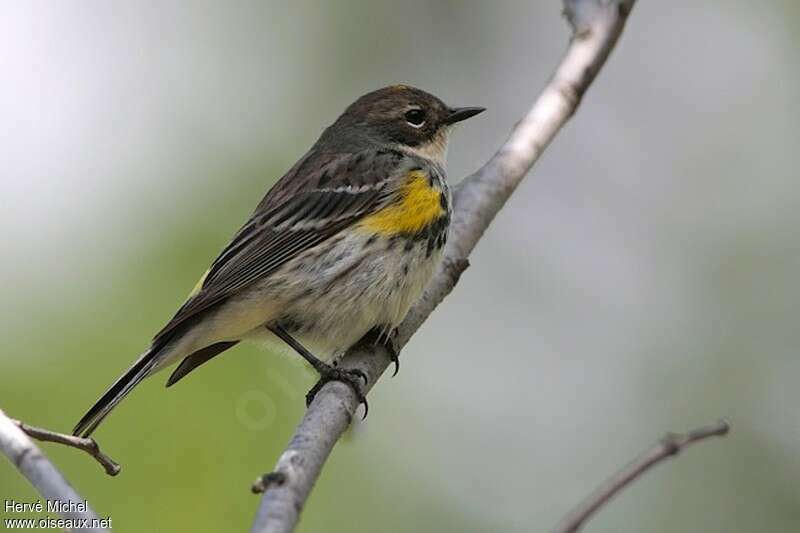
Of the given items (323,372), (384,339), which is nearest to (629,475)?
(323,372)

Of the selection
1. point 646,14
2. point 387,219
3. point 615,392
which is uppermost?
point 646,14

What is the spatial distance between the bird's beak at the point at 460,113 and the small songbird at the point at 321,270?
442mm

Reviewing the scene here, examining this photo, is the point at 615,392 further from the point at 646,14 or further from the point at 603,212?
the point at 646,14

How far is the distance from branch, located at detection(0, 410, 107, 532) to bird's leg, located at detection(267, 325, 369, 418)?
5.63 ft

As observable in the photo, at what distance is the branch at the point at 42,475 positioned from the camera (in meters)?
2.96

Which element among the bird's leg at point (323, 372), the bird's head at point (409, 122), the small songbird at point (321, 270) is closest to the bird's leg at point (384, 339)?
the small songbird at point (321, 270)

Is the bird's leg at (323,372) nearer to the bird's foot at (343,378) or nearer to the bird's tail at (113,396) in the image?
the bird's foot at (343,378)

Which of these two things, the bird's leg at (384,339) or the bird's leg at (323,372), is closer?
the bird's leg at (323,372)

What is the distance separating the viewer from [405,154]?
698 centimetres

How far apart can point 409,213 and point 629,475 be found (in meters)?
3.42

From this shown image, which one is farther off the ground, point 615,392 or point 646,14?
point 646,14

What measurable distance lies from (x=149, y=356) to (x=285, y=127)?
468 cm

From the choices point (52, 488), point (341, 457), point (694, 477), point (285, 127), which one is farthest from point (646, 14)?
point (52, 488)

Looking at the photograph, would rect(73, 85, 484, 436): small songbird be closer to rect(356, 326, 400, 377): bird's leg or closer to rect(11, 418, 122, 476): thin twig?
rect(356, 326, 400, 377): bird's leg
